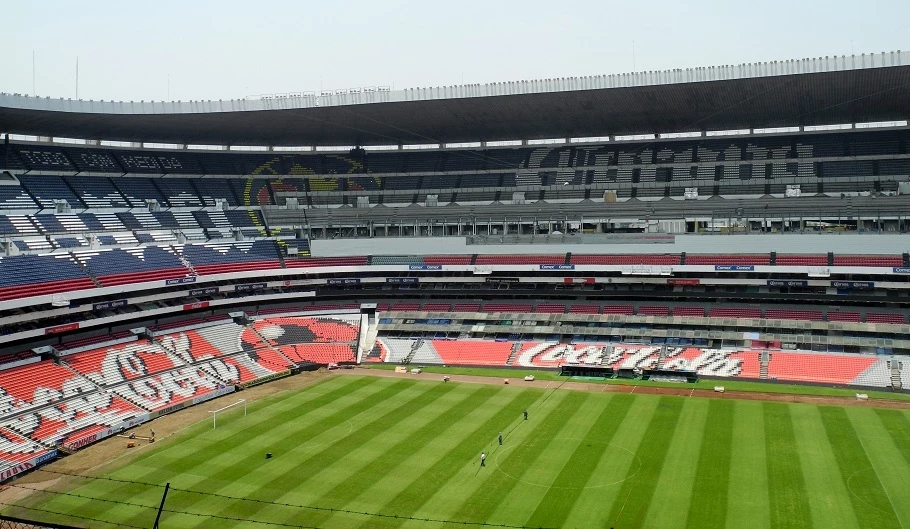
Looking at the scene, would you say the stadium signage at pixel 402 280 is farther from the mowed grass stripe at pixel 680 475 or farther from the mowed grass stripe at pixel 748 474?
the mowed grass stripe at pixel 748 474

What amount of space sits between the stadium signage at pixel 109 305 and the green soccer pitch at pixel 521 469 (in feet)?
51.2

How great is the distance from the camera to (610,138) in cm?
7638

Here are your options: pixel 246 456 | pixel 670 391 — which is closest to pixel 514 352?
pixel 670 391

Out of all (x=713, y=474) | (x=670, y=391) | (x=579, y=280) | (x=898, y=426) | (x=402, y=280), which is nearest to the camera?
(x=713, y=474)

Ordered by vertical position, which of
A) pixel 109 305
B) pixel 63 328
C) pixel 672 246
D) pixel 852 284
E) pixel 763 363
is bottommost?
pixel 763 363

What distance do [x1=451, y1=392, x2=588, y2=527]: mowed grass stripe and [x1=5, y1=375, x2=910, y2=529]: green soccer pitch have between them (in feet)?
0.34

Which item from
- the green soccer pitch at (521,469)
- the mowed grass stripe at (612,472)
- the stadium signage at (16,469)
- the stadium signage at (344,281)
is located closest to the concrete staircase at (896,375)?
the green soccer pitch at (521,469)

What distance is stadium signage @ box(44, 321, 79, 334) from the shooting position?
4962 centimetres

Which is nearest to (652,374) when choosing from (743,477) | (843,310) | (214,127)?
(843,310)

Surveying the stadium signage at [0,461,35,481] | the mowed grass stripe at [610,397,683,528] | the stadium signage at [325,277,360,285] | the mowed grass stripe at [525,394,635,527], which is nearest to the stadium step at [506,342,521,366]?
the mowed grass stripe at [525,394,635,527]

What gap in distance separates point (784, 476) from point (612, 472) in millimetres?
7815

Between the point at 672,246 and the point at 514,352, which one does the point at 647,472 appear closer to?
the point at 514,352

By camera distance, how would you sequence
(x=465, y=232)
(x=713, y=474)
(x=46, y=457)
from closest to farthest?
1. (x=713, y=474)
2. (x=46, y=457)
3. (x=465, y=232)

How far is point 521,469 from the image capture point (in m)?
35.2
